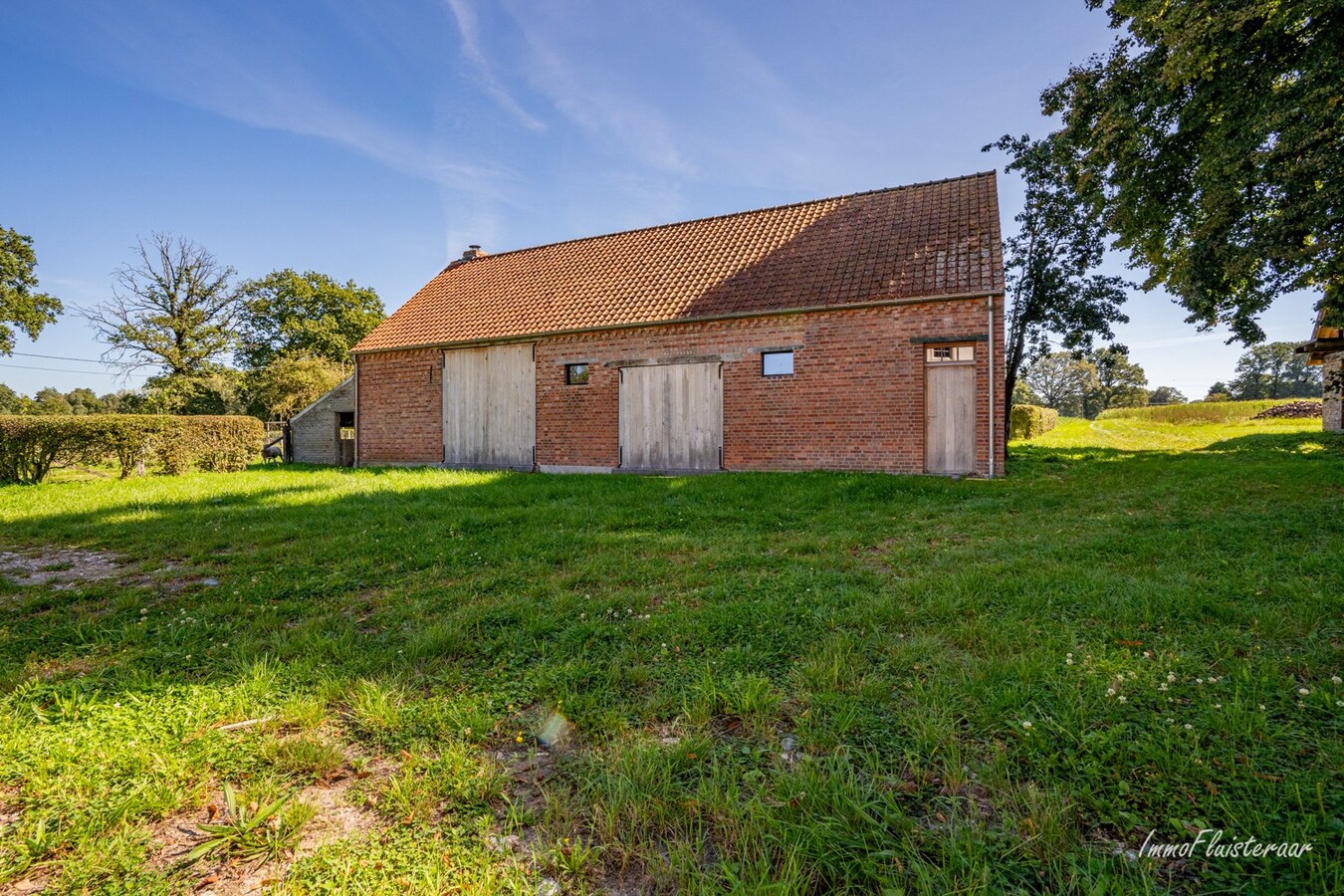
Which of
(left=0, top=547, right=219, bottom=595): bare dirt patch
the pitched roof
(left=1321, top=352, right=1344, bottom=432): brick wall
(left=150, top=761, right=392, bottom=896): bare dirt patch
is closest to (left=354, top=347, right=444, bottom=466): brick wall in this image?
the pitched roof

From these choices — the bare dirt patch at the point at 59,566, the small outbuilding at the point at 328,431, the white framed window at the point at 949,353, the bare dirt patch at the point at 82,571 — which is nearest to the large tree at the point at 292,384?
the small outbuilding at the point at 328,431

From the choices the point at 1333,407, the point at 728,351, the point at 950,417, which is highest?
the point at 728,351

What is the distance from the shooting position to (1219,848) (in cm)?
163

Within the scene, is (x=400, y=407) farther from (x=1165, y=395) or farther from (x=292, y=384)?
(x=1165, y=395)

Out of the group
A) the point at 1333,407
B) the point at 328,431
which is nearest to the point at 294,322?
the point at 328,431

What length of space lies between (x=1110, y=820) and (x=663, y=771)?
55.2 inches

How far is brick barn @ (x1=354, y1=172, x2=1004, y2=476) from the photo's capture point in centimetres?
1091

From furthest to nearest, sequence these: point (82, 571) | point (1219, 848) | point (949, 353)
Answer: point (949, 353), point (82, 571), point (1219, 848)

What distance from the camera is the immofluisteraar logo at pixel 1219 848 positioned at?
62.5 inches

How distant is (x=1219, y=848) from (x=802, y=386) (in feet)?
34.0

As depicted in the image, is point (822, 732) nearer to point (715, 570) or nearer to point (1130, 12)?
point (715, 570)

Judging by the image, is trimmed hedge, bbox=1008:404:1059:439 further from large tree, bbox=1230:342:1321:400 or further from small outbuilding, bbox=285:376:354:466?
large tree, bbox=1230:342:1321:400

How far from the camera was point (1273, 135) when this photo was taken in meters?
7.42

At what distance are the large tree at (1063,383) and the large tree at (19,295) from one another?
83.8 m
